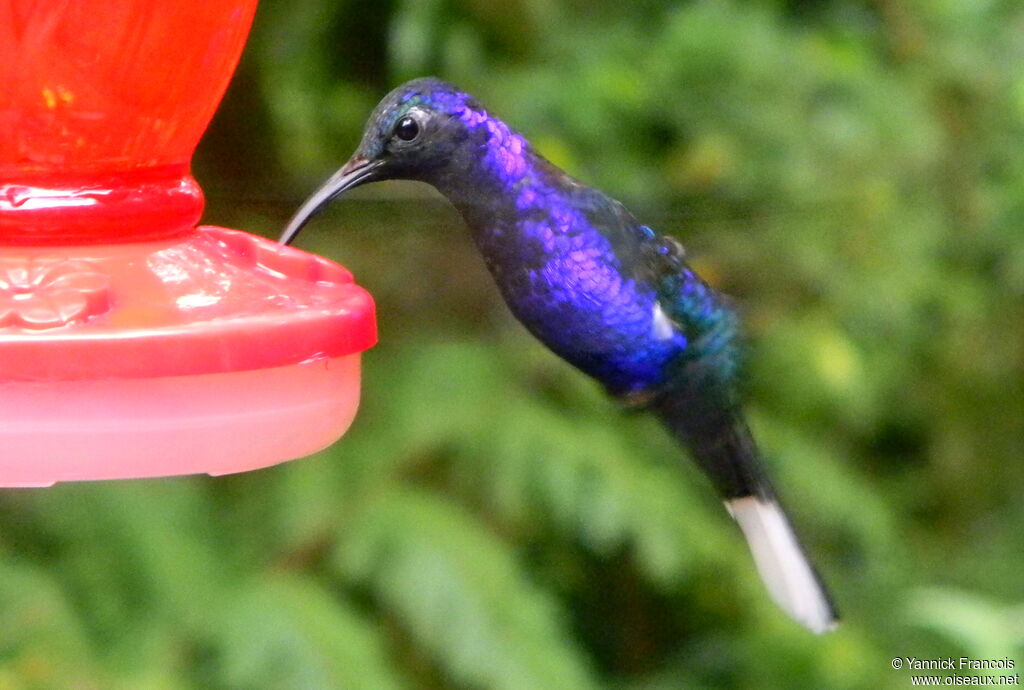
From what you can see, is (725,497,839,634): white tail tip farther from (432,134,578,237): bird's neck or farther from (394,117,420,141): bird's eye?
(394,117,420,141): bird's eye

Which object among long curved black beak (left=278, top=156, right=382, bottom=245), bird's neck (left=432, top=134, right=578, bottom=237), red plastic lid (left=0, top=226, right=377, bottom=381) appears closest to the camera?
red plastic lid (left=0, top=226, right=377, bottom=381)

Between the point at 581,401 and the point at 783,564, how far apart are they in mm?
1154

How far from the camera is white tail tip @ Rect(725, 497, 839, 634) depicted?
1444 millimetres

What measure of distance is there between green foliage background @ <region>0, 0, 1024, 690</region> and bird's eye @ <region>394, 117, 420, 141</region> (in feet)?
2.46

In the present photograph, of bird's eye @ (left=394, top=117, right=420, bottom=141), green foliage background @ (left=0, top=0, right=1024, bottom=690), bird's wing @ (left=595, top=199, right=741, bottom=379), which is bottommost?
green foliage background @ (left=0, top=0, right=1024, bottom=690)

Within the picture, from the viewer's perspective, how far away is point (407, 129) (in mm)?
1154

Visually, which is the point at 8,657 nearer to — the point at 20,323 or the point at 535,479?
the point at 535,479

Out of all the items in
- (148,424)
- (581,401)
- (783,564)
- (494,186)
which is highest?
(494,186)

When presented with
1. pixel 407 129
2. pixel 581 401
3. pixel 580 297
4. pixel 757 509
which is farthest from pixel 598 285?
pixel 581 401

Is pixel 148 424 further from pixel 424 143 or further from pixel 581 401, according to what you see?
pixel 581 401

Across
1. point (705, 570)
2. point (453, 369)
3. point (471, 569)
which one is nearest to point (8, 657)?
point (471, 569)

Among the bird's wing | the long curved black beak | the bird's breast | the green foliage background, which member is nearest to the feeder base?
the long curved black beak

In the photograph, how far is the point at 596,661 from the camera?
314 cm

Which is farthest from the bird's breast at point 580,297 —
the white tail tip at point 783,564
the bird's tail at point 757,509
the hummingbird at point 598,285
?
the white tail tip at point 783,564
